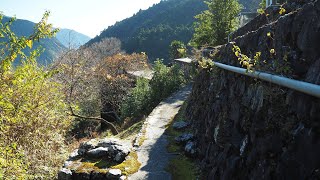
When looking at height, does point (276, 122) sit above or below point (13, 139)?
above

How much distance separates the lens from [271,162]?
4375 millimetres

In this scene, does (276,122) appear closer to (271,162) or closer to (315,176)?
(271,162)

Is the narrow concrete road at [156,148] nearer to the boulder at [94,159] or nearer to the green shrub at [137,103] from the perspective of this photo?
the boulder at [94,159]

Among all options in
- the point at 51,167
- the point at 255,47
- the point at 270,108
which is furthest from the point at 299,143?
the point at 51,167

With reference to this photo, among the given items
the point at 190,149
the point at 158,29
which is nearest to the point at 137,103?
the point at 190,149

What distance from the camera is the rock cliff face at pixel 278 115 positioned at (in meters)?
3.74

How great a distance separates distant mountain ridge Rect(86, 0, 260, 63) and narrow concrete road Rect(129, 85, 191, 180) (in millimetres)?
49849

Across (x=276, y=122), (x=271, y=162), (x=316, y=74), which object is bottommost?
(x=271, y=162)

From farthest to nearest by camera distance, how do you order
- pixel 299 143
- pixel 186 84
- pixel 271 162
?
1. pixel 186 84
2. pixel 271 162
3. pixel 299 143

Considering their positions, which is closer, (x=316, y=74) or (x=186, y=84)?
(x=316, y=74)

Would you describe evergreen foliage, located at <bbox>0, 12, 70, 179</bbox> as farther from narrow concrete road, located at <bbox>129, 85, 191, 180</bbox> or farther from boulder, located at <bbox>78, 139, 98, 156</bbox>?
narrow concrete road, located at <bbox>129, 85, 191, 180</bbox>

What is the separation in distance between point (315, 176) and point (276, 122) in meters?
1.42

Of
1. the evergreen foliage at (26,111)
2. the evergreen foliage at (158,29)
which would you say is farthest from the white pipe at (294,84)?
the evergreen foliage at (158,29)

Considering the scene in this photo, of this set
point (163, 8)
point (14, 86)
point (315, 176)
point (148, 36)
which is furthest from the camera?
point (163, 8)
